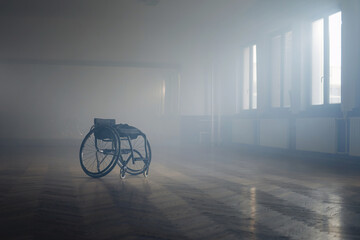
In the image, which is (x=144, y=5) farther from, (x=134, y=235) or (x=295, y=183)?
(x=134, y=235)

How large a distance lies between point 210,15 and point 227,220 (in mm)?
8458

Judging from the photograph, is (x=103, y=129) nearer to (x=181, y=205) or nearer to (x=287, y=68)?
(x=181, y=205)

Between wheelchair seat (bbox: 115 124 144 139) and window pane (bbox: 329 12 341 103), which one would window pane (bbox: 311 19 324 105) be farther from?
wheelchair seat (bbox: 115 124 144 139)

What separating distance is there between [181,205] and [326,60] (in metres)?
5.04

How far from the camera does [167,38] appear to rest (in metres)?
11.6

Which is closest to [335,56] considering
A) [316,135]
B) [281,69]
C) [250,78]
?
[316,135]

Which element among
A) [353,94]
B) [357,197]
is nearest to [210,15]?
[353,94]

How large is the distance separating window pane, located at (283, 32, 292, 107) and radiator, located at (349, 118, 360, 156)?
7.34 ft

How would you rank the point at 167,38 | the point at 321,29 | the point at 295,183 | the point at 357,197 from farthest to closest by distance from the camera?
the point at 167,38
the point at 321,29
the point at 295,183
the point at 357,197

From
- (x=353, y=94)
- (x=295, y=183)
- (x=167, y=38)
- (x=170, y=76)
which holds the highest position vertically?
(x=167, y=38)

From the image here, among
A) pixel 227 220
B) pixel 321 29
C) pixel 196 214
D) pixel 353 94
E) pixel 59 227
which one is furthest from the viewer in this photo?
pixel 321 29

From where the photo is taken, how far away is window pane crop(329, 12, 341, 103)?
254 inches

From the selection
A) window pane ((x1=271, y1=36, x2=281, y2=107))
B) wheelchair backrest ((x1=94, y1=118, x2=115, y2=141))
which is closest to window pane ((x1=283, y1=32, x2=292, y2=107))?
window pane ((x1=271, y1=36, x2=281, y2=107))

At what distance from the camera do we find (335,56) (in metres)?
6.53
